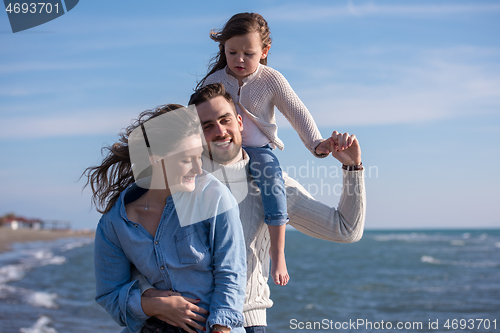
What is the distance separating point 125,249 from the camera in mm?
1958

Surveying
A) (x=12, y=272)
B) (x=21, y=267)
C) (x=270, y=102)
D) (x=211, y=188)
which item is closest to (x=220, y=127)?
(x=211, y=188)

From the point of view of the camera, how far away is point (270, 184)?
8.06 ft

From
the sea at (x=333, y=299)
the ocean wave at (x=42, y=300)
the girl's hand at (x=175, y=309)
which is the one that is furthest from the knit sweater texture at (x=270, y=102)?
the ocean wave at (x=42, y=300)

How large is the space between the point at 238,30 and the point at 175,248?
1337 mm

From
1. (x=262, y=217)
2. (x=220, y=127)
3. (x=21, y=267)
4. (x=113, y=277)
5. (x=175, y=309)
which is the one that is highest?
(x=220, y=127)

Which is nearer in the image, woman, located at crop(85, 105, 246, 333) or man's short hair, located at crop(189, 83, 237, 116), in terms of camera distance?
woman, located at crop(85, 105, 246, 333)

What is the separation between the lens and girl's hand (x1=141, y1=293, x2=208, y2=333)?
187cm

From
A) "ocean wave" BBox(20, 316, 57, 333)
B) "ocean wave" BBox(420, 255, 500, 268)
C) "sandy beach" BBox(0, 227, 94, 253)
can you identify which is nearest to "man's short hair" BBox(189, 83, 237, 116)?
"ocean wave" BBox(20, 316, 57, 333)

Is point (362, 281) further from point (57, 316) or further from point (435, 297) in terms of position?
point (57, 316)

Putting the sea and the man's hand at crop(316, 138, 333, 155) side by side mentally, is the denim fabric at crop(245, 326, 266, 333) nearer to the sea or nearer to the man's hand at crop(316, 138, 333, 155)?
the man's hand at crop(316, 138, 333, 155)

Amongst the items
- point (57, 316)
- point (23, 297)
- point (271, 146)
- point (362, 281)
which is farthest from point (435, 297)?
point (271, 146)

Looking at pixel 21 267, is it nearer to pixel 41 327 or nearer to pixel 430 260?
pixel 41 327

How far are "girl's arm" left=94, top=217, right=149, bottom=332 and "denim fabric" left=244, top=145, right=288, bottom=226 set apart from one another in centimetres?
80

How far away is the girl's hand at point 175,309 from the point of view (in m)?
1.87
